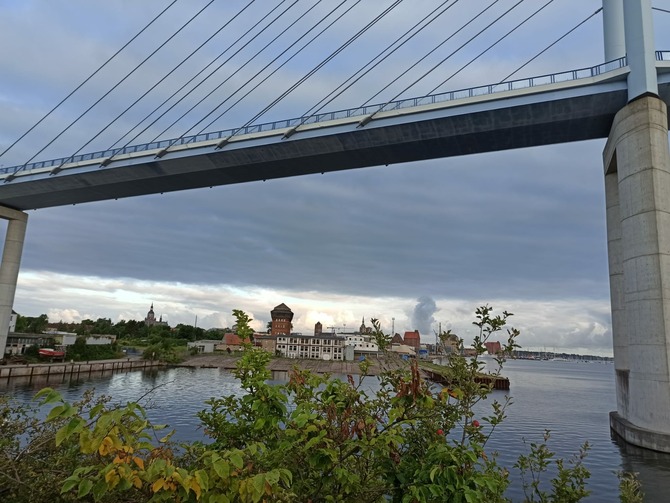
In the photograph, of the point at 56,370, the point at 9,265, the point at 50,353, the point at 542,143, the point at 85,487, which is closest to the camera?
the point at 85,487

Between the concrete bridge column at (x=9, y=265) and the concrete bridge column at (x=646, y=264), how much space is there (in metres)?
59.2

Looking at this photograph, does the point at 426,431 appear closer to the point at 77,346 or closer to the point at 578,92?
the point at 578,92

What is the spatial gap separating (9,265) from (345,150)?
41514mm

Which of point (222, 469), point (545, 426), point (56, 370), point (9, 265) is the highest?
point (9, 265)

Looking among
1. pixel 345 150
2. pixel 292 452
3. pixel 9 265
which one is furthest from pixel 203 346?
pixel 292 452

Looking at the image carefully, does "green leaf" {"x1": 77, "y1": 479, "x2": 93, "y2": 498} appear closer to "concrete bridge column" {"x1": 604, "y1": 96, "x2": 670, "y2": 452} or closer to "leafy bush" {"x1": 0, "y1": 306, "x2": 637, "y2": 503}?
"leafy bush" {"x1": 0, "y1": 306, "x2": 637, "y2": 503}

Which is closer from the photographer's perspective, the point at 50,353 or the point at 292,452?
the point at 292,452

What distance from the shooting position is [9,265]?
51.1 meters

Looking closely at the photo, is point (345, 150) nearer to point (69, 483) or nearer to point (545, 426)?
point (545, 426)

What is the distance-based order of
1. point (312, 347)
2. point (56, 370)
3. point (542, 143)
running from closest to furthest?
point (542, 143) < point (56, 370) < point (312, 347)

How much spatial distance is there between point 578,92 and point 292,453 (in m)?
31.9

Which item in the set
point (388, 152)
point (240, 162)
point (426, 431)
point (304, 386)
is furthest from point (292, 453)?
point (240, 162)

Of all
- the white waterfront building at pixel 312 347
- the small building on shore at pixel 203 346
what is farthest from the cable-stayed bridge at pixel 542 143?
the white waterfront building at pixel 312 347

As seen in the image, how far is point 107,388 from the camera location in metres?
47.8
